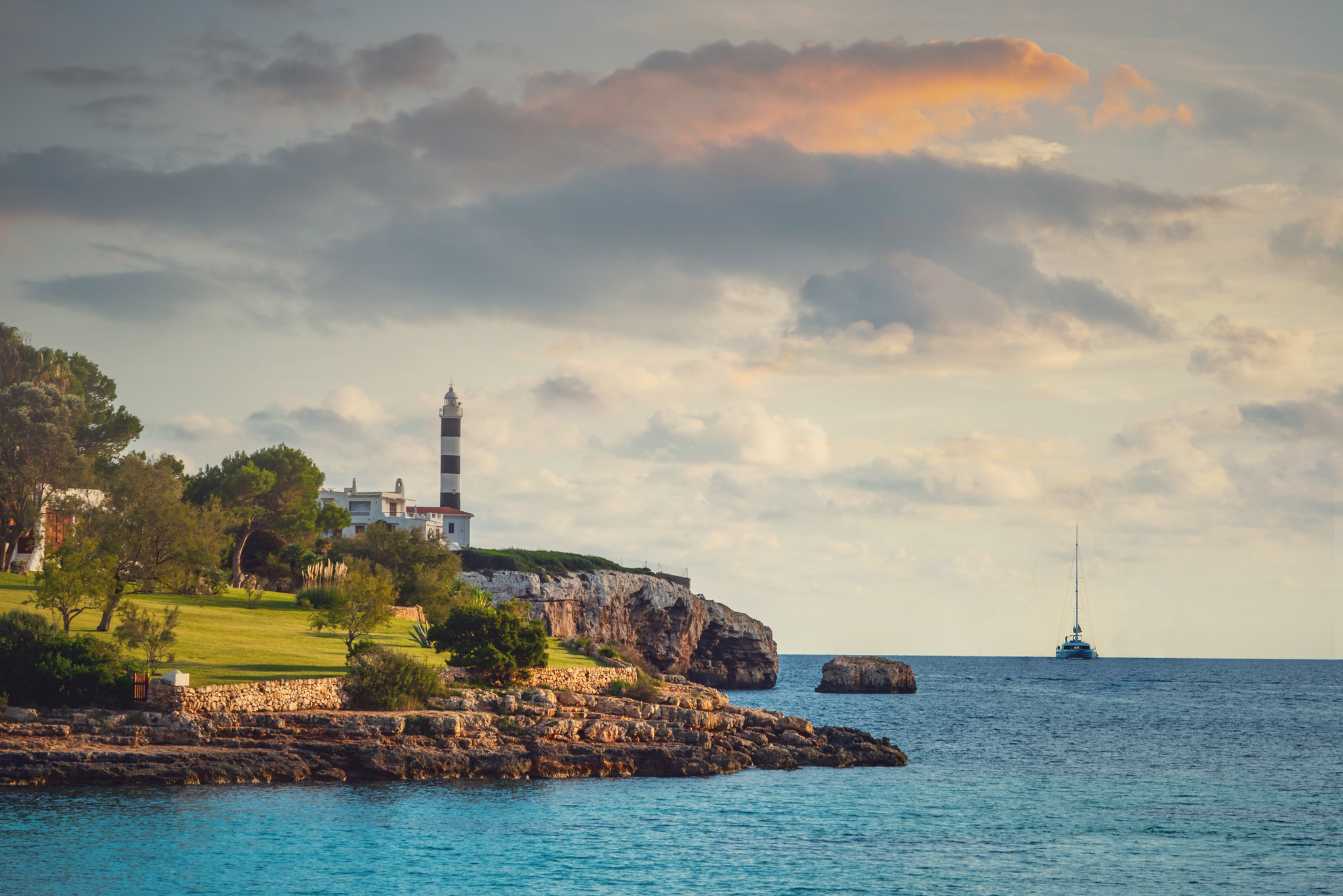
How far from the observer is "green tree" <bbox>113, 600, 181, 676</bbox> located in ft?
136

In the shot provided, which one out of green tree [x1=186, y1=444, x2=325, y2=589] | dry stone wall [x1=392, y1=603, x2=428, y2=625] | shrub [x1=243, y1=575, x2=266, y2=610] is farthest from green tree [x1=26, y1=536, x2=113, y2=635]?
green tree [x1=186, y1=444, x2=325, y2=589]

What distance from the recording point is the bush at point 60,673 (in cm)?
3791

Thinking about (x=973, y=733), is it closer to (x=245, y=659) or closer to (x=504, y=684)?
(x=504, y=684)

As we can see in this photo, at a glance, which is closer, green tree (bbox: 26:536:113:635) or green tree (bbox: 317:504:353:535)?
green tree (bbox: 26:536:113:635)

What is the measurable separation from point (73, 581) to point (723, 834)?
87.2ft

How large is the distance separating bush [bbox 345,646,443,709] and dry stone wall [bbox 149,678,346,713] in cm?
61

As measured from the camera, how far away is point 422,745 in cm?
4009

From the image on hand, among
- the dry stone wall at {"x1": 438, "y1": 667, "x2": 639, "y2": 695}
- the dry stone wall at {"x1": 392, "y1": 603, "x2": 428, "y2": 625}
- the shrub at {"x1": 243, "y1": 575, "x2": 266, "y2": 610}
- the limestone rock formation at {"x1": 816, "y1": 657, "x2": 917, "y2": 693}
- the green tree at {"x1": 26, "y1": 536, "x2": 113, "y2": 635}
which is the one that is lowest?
the limestone rock formation at {"x1": 816, "y1": 657, "x2": 917, "y2": 693}

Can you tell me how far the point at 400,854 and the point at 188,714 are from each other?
42.6 ft

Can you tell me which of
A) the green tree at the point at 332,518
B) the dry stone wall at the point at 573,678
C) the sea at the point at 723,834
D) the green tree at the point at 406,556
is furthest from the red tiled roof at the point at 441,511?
the sea at the point at 723,834

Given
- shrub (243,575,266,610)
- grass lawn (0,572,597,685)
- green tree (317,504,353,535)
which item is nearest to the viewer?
grass lawn (0,572,597,685)

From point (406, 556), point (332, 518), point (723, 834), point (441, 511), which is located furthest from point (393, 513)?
point (723, 834)

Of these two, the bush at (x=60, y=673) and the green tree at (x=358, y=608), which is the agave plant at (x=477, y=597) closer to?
the green tree at (x=358, y=608)

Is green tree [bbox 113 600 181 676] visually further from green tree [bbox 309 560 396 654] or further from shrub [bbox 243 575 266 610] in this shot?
shrub [bbox 243 575 266 610]
